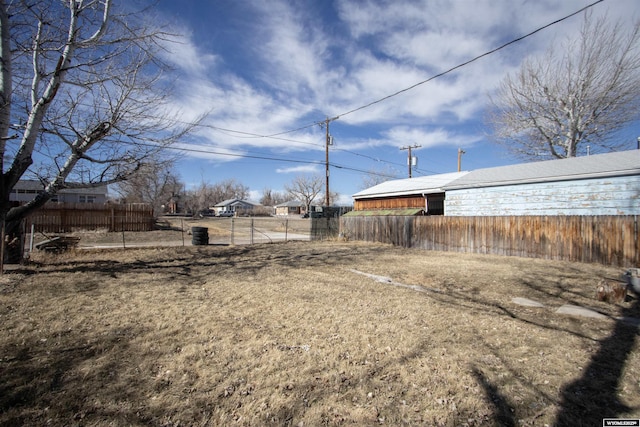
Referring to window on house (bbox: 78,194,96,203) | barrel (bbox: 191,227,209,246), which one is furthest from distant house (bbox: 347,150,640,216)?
window on house (bbox: 78,194,96,203)

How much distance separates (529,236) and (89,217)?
26.3 metres

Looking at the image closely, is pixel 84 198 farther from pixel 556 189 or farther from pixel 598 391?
pixel 598 391

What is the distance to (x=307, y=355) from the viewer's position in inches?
134

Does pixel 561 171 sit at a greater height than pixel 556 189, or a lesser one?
greater

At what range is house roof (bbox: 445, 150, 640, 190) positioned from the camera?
10.7 meters

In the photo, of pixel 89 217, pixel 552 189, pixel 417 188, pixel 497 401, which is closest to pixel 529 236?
pixel 552 189

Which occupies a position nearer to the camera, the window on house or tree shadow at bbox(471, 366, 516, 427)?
tree shadow at bbox(471, 366, 516, 427)

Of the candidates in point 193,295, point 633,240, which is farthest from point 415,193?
point 193,295

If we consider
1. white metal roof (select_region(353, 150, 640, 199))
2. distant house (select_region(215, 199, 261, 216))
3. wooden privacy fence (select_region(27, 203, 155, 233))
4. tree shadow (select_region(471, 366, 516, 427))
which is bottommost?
tree shadow (select_region(471, 366, 516, 427))

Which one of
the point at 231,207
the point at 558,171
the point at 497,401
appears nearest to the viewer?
the point at 497,401

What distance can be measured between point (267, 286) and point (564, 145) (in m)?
23.7

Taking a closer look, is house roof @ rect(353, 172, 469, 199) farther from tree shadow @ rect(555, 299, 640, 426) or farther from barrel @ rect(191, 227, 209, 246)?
tree shadow @ rect(555, 299, 640, 426)

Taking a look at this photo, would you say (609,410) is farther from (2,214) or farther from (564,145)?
(564,145)

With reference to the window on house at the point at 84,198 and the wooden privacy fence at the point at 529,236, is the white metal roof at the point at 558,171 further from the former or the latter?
the window on house at the point at 84,198
